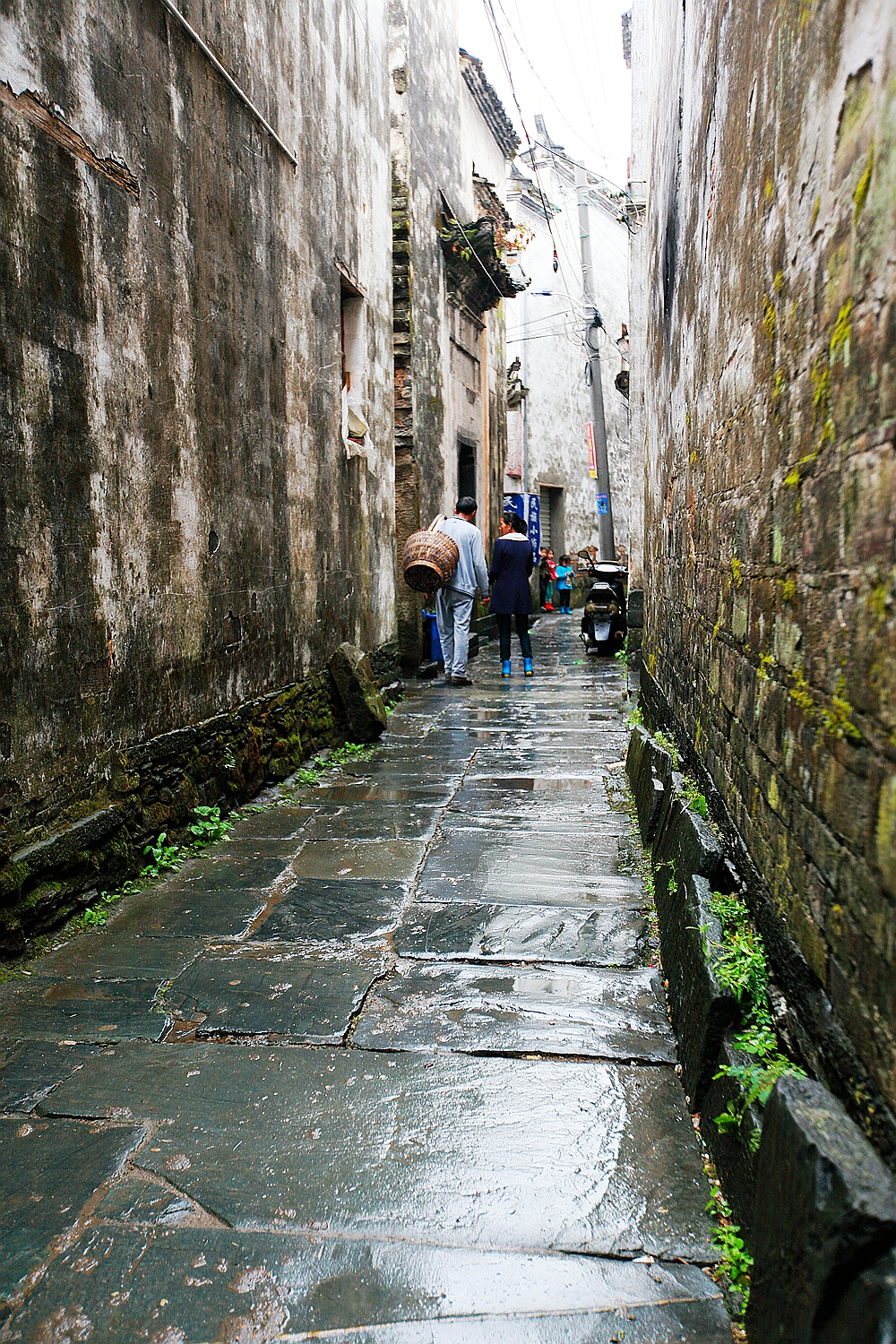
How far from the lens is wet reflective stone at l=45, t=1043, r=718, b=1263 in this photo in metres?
1.86

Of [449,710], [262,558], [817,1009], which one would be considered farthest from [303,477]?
[817,1009]

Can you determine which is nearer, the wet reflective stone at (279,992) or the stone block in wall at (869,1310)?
the stone block in wall at (869,1310)

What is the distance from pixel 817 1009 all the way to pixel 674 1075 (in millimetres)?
818

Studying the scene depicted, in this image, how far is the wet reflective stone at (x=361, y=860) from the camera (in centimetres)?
398

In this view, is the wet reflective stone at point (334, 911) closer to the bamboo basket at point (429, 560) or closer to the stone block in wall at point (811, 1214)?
the stone block in wall at point (811, 1214)

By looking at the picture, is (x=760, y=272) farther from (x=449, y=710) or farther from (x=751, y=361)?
(x=449, y=710)

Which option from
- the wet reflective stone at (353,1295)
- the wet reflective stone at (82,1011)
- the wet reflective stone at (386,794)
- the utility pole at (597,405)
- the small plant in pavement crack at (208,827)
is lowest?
the wet reflective stone at (353,1295)

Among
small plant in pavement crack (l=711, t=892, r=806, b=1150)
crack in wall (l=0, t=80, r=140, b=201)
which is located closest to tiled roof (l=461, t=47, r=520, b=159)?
crack in wall (l=0, t=80, r=140, b=201)

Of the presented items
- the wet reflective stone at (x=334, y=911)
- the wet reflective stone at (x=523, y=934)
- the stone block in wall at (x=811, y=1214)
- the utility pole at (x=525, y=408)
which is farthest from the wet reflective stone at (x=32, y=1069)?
the utility pole at (x=525, y=408)

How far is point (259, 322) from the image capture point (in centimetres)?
539

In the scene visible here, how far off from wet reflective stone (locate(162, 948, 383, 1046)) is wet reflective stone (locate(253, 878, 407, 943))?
15cm

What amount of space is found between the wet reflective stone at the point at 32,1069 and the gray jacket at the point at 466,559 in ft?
23.2

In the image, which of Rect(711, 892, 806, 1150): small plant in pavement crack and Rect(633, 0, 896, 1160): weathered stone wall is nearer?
Rect(633, 0, 896, 1160): weathered stone wall

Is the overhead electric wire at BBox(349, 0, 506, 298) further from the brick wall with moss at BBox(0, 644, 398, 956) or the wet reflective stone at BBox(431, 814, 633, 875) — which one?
the wet reflective stone at BBox(431, 814, 633, 875)
